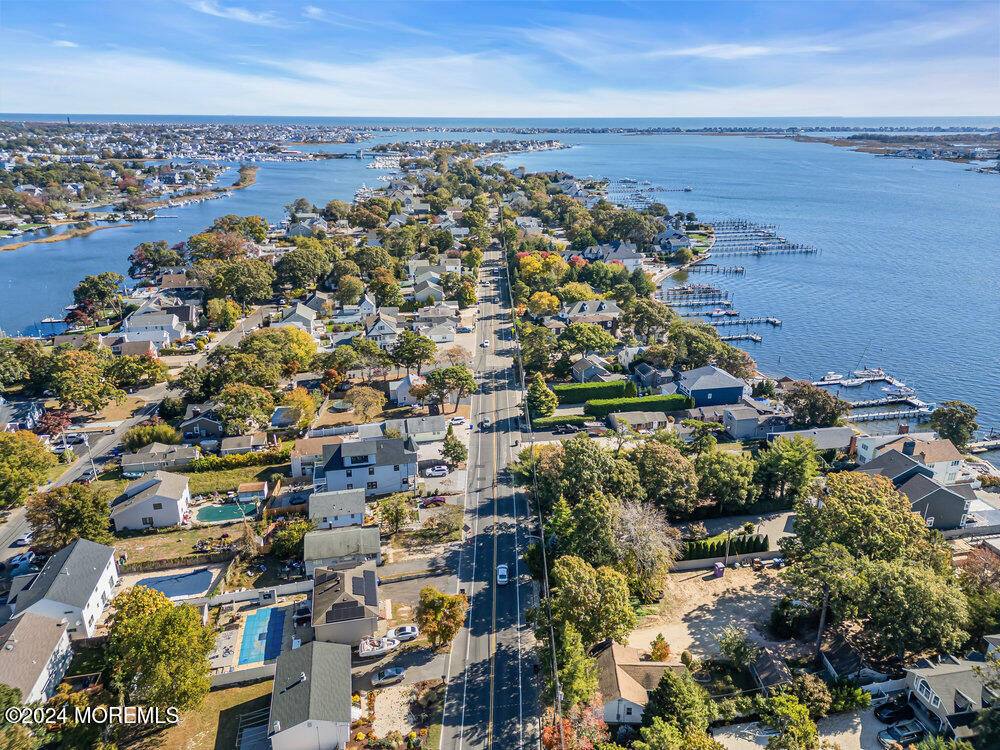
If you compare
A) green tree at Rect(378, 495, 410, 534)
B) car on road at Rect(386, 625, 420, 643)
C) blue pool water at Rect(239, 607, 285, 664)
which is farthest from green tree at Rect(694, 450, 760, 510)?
blue pool water at Rect(239, 607, 285, 664)

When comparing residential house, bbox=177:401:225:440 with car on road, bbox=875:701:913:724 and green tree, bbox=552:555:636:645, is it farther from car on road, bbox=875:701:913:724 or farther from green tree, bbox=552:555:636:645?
car on road, bbox=875:701:913:724

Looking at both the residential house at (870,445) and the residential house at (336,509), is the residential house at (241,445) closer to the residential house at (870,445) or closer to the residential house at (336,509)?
the residential house at (336,509)

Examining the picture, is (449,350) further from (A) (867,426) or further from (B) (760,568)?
(A) (867,426)

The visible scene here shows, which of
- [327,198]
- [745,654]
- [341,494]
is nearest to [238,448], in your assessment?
[341,494]

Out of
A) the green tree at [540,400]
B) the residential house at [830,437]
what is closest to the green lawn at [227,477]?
the green tree at [540,400]

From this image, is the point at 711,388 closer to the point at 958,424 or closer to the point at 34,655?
the point at 958,424

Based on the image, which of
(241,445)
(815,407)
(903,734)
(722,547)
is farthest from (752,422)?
(241,445)
